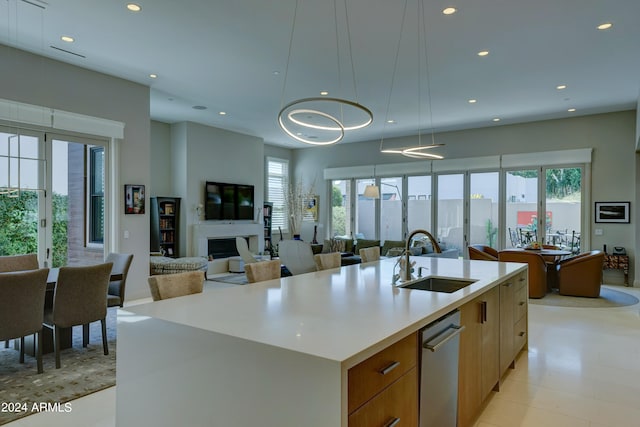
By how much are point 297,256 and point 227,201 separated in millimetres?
3615

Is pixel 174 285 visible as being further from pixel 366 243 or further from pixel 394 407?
pixel 366 243

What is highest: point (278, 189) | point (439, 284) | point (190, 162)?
point (190, 162)

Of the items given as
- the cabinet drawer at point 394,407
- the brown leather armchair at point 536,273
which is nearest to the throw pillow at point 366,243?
the brown leather armchair at point 536,273

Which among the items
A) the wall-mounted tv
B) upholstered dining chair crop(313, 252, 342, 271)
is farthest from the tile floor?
the wall-mounted tv

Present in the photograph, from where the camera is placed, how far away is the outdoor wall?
780 centimetres

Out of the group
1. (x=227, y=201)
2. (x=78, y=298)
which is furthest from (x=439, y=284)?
(x=227, y=201)

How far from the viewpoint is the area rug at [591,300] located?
241 inches

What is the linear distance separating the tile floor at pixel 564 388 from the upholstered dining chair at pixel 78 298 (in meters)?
0.87

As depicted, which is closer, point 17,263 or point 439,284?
point 439,284

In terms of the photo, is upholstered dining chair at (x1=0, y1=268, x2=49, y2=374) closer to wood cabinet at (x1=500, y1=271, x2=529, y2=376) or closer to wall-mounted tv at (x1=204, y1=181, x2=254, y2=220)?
wood cabinet at (x1=500, y1=271, x2=529, y2=376)

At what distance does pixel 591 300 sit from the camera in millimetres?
6426

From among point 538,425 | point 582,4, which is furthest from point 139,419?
point 582,4

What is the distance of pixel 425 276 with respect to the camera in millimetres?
3135

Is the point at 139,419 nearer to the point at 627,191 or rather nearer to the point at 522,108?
the point at 522,108
